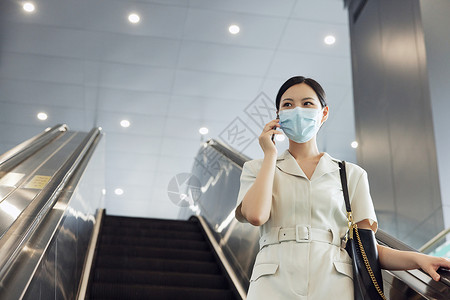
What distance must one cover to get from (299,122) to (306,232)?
0.42m

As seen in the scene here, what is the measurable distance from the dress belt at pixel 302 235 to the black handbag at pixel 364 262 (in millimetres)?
57

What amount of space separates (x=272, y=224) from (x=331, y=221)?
212 millimetres

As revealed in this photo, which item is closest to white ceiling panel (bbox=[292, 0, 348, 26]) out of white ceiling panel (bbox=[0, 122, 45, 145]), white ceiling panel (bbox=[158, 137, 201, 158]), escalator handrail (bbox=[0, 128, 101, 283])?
escalator handrail (bbox=[0, 128, 101, 283])

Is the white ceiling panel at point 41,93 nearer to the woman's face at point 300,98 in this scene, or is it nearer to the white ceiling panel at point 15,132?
the white ceiling panel at point 15,132

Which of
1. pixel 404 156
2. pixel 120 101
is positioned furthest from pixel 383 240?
pixel 120 101

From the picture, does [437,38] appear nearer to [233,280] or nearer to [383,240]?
[233,280]

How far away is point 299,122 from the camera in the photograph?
1.83 meters

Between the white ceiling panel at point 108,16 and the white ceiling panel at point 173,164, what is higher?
the white ceiling panel at point 108,16

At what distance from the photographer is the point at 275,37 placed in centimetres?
832

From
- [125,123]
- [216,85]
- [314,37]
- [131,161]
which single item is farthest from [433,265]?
[131,161]

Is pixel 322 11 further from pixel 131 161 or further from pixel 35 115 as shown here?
pixel 131 161

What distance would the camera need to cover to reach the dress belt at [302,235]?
166 cm

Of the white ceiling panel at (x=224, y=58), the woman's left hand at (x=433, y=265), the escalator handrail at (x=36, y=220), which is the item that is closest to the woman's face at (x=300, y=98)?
the woman's left hand at (x=433, y=265)

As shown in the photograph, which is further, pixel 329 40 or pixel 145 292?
pixel 329 40
